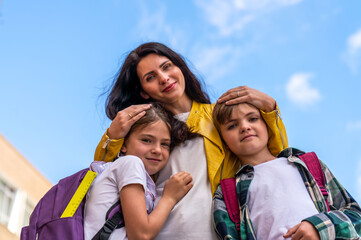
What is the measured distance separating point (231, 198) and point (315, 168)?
0.61 meters

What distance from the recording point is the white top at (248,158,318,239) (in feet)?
10.3

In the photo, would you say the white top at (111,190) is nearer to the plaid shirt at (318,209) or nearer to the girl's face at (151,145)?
the girl's face at (151,145)

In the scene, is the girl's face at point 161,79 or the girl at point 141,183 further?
the girl's face at point 161,79

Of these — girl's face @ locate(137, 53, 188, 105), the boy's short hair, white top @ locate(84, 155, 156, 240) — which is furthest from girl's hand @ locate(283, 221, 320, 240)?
girl's face @ locate(137, 53, 188, 105)

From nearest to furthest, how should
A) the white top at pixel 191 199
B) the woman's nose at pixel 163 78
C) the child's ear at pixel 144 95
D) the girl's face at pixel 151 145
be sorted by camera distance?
the white top at pixel 191 199
the girl's face at pixel 151 145
the woman's nose at pixel 163 78
the child's ear at pixel 144 95

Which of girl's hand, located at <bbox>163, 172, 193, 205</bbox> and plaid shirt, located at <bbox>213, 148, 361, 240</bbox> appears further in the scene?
girl's hand, located at <bbox>163, 172, 193, 205</bbox>

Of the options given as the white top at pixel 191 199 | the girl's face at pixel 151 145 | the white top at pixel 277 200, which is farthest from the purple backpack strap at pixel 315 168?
the girl's face at pixel 151 145

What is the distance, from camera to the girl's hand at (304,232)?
9.64 ft

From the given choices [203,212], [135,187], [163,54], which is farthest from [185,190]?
[163,54]

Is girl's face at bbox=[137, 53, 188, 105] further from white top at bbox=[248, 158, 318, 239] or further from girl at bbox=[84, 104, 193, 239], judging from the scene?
white top at bbox=[248, 158, 318, 239]

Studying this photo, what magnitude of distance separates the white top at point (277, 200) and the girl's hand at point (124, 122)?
0.93 m

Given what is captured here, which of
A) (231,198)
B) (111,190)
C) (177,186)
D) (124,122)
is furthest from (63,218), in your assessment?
(231,198)

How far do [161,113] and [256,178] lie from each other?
0.87m

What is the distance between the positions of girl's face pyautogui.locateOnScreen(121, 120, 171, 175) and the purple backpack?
0.43m
